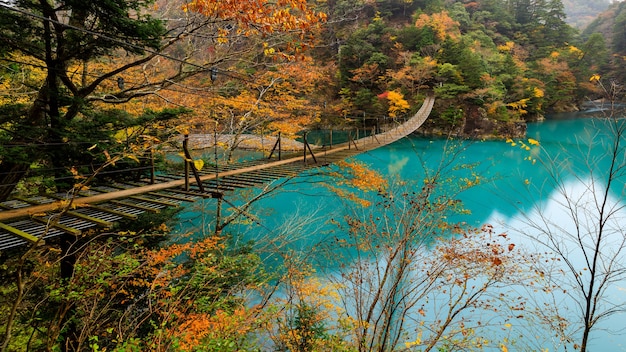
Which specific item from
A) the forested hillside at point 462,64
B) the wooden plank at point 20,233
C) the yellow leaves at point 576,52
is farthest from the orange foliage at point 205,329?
the yellow leaves at point 576,52

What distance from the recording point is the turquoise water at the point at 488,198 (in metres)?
3.61

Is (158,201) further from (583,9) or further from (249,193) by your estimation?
(583,9)

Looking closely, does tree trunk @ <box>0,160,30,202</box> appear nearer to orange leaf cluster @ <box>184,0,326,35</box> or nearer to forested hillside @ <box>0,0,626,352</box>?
forested hillside @ <box>0,0,626,352</box>

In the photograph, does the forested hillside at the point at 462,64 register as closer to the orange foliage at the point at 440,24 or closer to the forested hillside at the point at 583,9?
the orange foliage at the point at 440,24

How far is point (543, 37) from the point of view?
1853 centimetres

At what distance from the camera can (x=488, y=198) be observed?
25.7ft

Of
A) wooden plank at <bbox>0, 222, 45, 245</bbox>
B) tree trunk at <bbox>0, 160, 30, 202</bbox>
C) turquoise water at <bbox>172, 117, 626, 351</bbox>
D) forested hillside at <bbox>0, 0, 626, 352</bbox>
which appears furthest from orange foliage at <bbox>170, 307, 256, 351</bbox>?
tree trunk at <bbox>0, 160, 30, 202</bbox>

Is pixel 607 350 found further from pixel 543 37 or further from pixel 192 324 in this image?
pixel 543 37

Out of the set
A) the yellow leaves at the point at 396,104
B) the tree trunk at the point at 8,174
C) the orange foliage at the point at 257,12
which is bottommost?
the tree trunk at the point at 8,174

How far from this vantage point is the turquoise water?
361 centimetres

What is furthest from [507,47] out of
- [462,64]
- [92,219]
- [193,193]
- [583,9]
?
[583,9]

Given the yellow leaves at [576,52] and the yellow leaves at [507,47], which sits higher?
the yellow leaves at [576,52]

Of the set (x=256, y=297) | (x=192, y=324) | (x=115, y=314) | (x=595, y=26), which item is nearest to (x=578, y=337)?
(x=256, y=297)

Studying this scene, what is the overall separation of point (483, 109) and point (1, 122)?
14370mm
